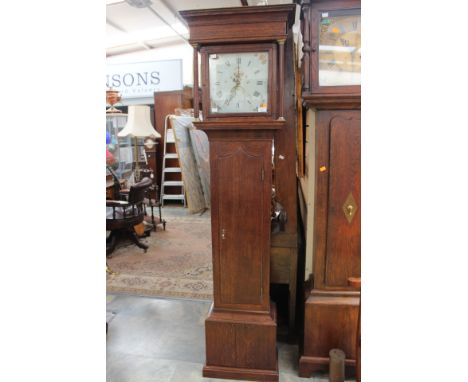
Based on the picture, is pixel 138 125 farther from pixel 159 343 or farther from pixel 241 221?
pixel 241 221

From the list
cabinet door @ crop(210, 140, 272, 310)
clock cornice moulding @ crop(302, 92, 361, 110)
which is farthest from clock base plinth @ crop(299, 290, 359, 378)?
clock cornice moulding @ crop(302, 92, 361, 110)

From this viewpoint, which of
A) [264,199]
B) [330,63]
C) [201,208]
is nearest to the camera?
[330,63]

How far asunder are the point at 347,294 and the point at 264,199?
68cm

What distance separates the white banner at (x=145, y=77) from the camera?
658cm

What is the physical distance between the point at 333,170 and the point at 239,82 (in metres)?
0.64

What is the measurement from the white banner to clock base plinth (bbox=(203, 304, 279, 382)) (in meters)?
5.52

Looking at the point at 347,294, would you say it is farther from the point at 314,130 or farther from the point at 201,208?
the point at 201,208

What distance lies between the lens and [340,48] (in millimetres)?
1576

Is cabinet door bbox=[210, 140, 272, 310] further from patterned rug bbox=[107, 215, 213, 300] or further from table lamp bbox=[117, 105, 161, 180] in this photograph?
table lamp bbox=[117, 105, 161, 180]

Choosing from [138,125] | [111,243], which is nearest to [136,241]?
[111,243]
